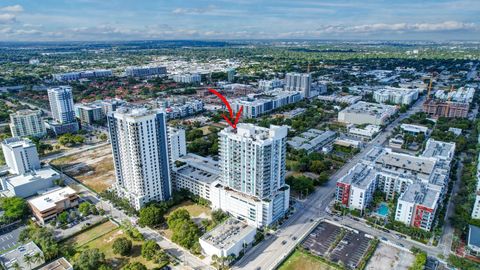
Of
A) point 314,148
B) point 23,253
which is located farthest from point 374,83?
point 23,253

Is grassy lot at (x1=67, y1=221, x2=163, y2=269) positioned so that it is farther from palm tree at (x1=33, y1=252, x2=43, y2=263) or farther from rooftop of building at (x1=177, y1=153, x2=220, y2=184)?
rooftop of building at (x1=177, y1=153, x2=220, y2=184)

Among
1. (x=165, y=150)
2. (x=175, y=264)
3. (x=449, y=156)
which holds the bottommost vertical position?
(x=175, y=264)

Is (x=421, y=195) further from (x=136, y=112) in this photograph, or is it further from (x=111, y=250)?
(x=111, y=250)

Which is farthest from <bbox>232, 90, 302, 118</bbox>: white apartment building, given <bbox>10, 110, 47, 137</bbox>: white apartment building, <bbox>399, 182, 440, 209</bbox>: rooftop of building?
<bbox>399, 182, 440, 209</bbox>: rooftop of building

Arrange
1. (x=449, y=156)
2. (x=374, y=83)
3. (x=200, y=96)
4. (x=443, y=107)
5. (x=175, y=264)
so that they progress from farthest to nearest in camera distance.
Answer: (x=374, y=83), (x=200, y=96), (x=443, y=107), (x=449, y=156), (x=175, y=264)

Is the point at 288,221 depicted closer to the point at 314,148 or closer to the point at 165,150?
the point at 165,150
